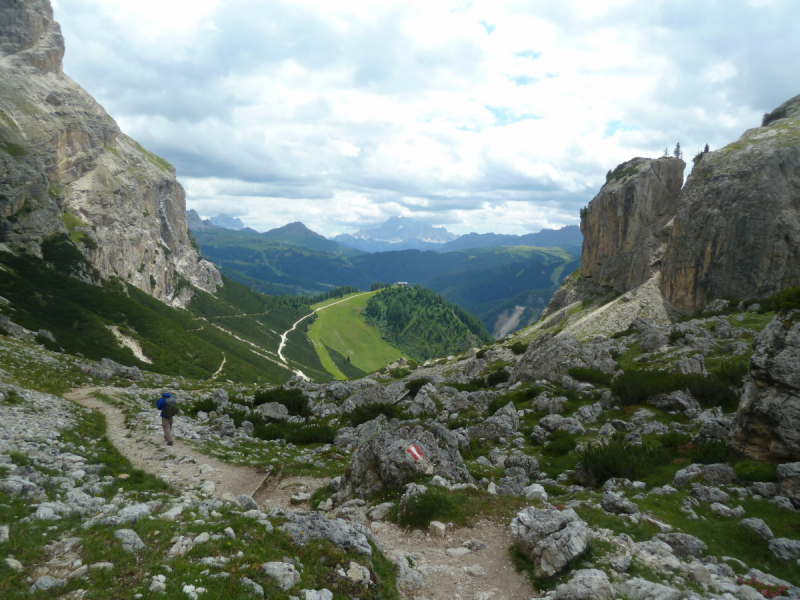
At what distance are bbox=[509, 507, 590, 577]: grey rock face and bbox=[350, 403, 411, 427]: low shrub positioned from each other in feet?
67.3

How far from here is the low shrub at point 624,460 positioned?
59.1ft

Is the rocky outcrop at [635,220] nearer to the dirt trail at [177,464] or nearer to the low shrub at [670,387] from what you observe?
the low shrub at [670,387]

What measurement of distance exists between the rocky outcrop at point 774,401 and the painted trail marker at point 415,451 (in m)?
13.5

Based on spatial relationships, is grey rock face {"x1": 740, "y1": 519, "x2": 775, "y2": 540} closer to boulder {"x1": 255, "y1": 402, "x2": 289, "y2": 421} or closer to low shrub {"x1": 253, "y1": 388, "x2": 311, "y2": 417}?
boulder {"x1": 255, "y1": 402, "x2": 289, "y2": 421}

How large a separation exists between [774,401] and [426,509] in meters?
14.1

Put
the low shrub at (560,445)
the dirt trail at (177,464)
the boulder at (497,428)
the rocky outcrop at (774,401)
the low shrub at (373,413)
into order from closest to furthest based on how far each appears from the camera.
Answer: the rocky outcrop at (774,401)
the dirt trail at (177,464)
the low shrub at (560,445)
the boulder at (497,428)
the low shrub at (373,413)

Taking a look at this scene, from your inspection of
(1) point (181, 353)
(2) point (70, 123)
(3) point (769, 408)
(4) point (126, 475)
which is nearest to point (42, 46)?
(2) point (70, 123)

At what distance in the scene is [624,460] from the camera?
18.3 meters

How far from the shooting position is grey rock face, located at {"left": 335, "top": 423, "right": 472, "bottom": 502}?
16.6 m

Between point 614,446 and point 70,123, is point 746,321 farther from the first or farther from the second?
point 70,123

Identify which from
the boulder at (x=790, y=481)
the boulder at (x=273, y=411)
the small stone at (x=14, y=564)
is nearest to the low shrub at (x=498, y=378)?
the boulder at (x=273, y=411)

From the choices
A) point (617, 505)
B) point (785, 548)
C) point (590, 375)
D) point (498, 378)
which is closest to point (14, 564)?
point (617, 505)

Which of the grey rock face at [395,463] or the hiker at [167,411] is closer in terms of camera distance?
the grey rock face at [395,463]

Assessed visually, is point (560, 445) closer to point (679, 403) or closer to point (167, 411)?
point (679, 403)
